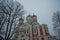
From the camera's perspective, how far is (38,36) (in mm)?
2553

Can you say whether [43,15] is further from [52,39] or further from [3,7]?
[3,7]

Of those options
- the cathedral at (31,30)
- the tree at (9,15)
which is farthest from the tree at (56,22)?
the tree at (9,15)

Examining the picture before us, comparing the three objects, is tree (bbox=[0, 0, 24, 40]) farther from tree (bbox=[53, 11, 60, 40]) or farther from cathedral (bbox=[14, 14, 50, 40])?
tree (bbox=[53, 11, 60, 40])

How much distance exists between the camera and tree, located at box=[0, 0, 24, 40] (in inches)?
98.0

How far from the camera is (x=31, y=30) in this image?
256 centimetres

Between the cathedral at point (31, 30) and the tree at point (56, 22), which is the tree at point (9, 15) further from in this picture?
the tree at point (56, 22)

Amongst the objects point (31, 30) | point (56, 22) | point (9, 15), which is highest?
point (9, 15)

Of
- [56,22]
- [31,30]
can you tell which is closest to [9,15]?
[31,30]

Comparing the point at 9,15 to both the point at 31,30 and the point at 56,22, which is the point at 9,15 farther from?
the point at 56,22

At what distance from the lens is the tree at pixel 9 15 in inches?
98.0

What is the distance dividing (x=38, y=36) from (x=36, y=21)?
0.29 metres

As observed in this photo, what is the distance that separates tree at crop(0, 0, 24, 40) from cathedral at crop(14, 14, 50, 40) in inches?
3.9

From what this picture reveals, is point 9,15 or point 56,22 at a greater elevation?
point 9,15

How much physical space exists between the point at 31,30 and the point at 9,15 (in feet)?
1.64
